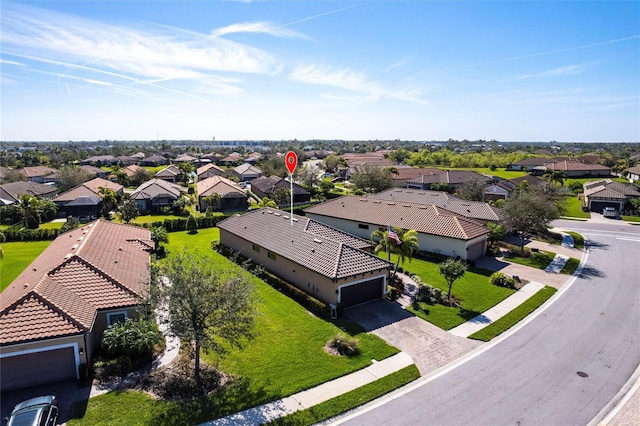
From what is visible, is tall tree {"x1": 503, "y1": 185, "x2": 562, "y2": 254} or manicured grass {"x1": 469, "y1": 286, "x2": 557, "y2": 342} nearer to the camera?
manicured grass {"x1": 469, "y1": 286, "x2": 557, "y2": 342}

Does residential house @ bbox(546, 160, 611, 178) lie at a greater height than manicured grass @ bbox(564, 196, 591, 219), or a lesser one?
greater

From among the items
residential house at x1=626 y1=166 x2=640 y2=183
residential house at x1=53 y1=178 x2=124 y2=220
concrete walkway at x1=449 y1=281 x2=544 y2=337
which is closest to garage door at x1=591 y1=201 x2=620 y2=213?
residential house at x1=626 y1=166 x2=640 y2=183

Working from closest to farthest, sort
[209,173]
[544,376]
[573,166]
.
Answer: [544,376]
[209,173]
[573,166]

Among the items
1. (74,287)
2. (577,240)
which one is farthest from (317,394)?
(577,240)

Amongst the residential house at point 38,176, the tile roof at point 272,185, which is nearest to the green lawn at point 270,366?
the tile roof at point 272,185

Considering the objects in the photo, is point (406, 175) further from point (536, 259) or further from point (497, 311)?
point (497, 311)

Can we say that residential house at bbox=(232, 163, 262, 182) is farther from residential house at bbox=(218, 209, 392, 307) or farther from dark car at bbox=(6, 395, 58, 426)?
dark car at bbox=(6, 395, 58, 426)
